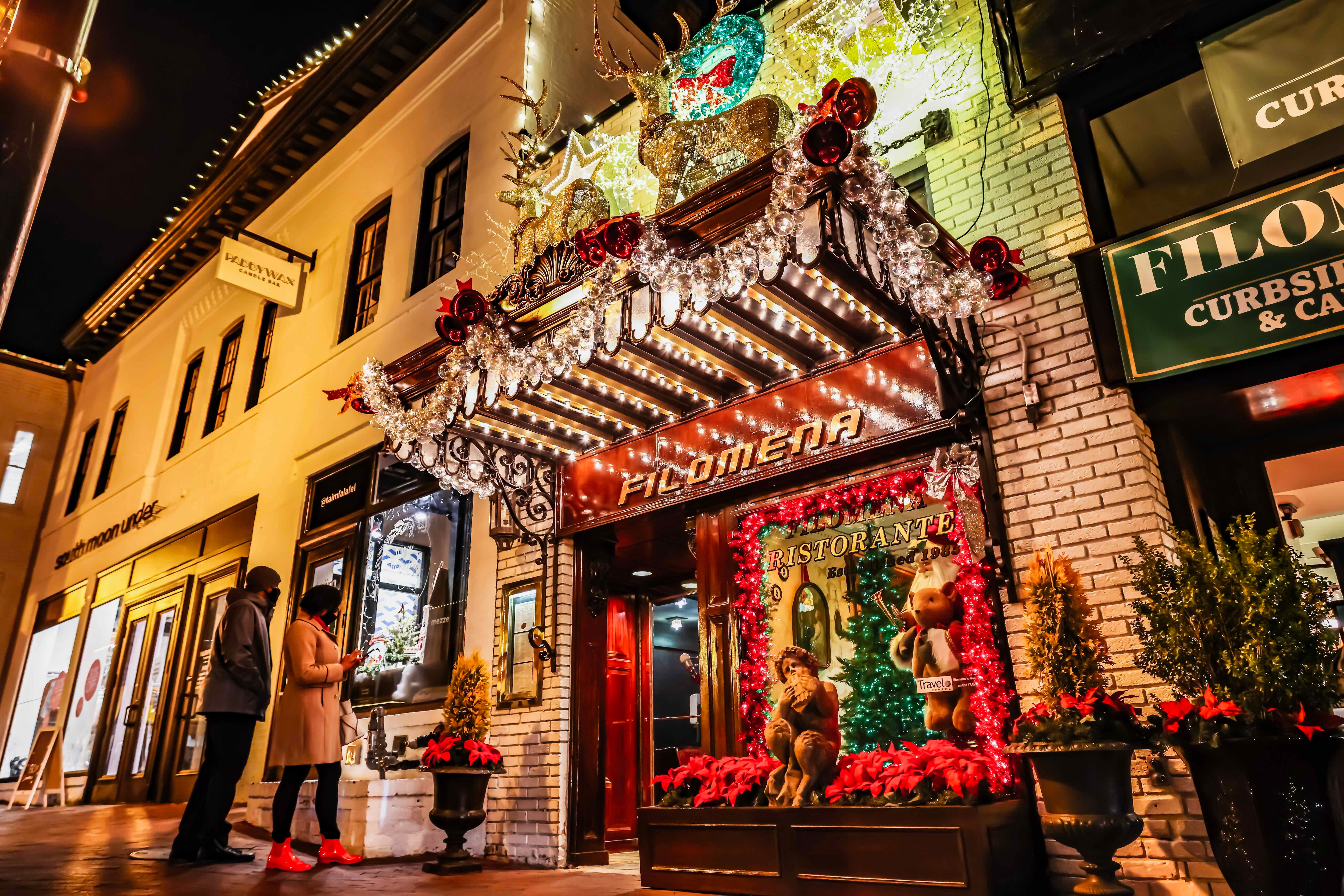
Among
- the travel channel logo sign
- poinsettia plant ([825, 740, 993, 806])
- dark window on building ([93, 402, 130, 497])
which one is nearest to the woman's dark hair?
poinsettia plant ([825, 740, 993, 806])

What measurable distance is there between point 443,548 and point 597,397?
2.92 metres

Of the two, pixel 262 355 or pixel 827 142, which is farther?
pixel 262 355

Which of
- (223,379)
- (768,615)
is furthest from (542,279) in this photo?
(223,379)

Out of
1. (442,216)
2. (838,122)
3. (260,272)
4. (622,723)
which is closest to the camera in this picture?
(838,122)

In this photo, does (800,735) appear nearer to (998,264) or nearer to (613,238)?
(998,264)

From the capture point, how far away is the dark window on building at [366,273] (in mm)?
10711

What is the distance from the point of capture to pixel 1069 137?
16.6ft

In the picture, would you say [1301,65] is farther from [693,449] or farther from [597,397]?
[597,397]

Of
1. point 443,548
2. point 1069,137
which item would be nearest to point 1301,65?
point 1069,137

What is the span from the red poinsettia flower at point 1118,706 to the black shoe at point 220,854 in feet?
16.6

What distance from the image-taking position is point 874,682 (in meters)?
5.12

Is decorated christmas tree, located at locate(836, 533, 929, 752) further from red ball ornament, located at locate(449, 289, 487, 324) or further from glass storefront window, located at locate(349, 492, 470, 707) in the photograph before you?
glass storefront window, located at locate(349, 492, 470, 707)

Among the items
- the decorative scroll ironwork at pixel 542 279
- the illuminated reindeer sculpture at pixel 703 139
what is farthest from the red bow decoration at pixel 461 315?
the illuminated reindeer sculpture at pixel 703 139

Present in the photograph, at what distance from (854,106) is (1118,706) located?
2.92 metres
